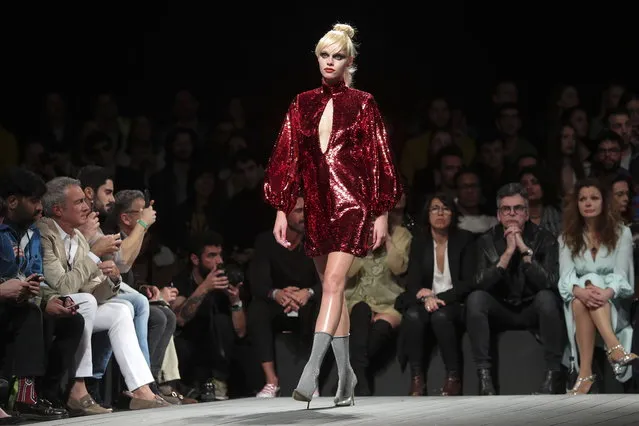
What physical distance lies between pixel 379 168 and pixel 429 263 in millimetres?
2152

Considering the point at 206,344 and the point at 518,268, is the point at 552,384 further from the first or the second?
the point at 206,344

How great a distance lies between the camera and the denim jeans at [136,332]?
20.4 feet

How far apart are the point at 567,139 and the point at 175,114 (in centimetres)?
294

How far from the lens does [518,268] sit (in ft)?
24.0

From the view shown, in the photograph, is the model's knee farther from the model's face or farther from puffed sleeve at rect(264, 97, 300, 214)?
the model's face

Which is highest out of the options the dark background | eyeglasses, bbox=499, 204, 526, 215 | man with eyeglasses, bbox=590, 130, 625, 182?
the dark background

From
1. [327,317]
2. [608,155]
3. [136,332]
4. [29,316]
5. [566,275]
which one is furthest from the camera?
[608,155]

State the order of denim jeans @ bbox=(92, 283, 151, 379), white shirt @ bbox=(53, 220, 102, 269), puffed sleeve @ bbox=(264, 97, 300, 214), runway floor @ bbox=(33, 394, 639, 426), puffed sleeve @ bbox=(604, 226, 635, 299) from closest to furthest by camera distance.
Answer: runway floor @ bbox=(33, 394, 639, 426), puffed sleeve @ bbox=(264, 97, 300, 214), white shirt @ bbox=(53, 220, 102, 269), denim jeans @ bbox=(92, 283, 151, 379), puffed sleeve @ bbox=(604, 226, 635, 299)

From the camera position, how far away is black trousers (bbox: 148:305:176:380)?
657cm

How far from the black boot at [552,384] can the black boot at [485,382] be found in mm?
274

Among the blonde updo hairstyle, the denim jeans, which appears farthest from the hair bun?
the denim jeans

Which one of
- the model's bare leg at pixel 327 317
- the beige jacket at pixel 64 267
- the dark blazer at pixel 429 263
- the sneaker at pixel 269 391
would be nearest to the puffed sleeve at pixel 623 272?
the dark blazer at pixel 429 263

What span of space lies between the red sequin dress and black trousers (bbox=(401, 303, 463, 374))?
1919 millimetres

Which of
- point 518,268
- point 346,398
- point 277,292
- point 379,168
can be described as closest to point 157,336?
point 277,292
